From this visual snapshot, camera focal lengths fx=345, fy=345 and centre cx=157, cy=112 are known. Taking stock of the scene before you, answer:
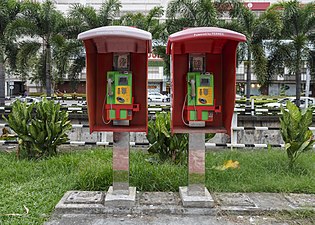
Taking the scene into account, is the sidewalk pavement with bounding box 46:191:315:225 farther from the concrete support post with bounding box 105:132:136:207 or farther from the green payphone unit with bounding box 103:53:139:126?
the green payphone unit with bounding box 103:53:139:126

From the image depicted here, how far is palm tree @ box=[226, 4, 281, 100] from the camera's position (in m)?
13.1

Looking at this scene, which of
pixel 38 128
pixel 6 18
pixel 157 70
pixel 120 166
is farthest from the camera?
pixel 157 70

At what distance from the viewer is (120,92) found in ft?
13.9

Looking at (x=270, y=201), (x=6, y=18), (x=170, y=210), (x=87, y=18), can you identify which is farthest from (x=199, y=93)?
(x=6, y=18)

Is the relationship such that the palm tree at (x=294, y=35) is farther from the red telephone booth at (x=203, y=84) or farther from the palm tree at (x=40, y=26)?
the red telephone booth at (x=203, y=84)

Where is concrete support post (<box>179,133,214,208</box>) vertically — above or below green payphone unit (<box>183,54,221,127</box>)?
below

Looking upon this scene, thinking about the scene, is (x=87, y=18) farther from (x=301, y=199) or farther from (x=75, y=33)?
(x=301, y=199)

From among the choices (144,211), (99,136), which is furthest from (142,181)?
(99,136)

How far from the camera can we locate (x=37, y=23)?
45.3 feet

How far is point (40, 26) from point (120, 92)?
36.1 ft

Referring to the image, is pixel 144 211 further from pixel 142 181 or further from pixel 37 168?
pixel 37 168

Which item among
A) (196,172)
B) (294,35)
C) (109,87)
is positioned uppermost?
(294,35)

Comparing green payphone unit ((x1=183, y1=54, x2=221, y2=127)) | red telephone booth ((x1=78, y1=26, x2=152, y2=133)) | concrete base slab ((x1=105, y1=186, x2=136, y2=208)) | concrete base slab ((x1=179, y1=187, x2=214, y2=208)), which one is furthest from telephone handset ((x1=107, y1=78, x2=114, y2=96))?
concrete base slab ((x1=179, y1=187, x2=214, y2=208))

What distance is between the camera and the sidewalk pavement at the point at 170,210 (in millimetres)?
3723
